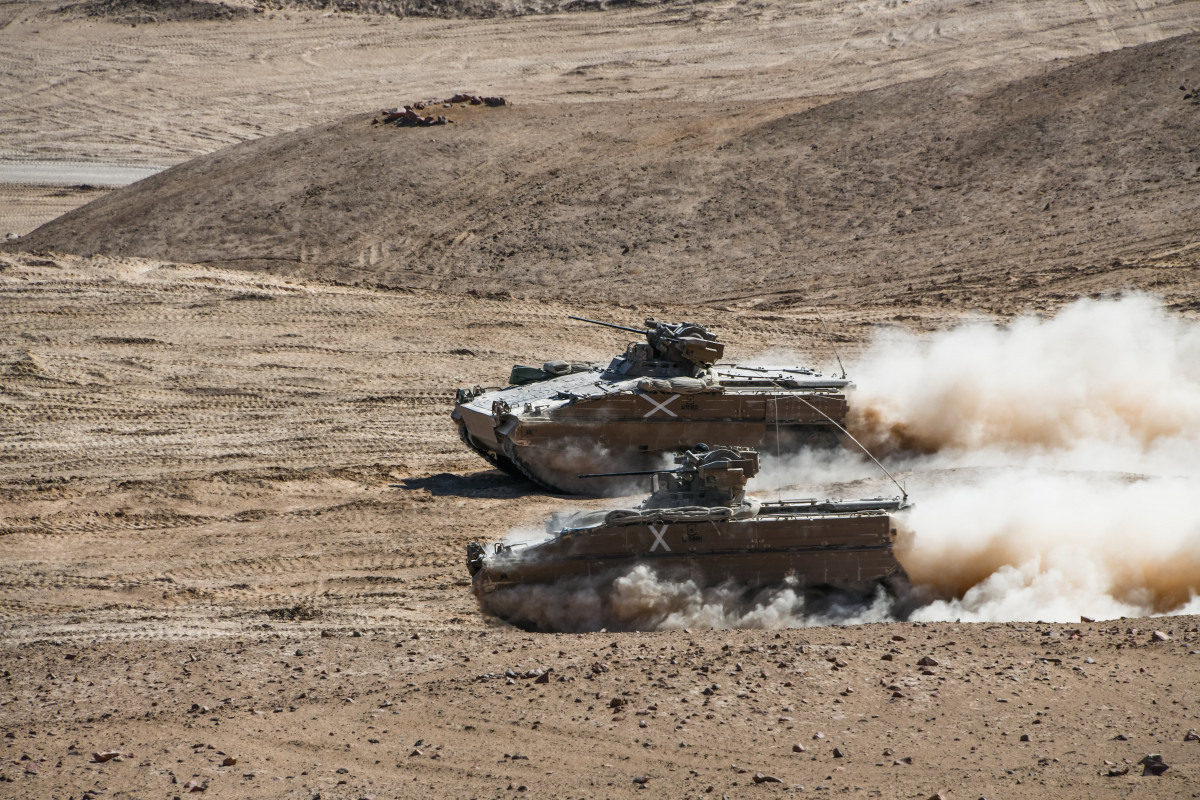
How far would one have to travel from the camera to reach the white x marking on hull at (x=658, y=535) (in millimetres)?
12961

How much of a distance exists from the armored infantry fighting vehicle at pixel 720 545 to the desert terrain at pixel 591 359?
12.3 inches

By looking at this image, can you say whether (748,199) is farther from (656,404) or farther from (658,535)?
(658,535)

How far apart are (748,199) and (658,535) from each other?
20662mm

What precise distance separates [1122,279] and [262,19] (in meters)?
41.8

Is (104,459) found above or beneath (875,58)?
beneath

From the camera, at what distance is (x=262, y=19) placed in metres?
55.3

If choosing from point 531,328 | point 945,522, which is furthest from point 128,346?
point 945,522

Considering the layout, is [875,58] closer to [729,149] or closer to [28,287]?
[729,149]

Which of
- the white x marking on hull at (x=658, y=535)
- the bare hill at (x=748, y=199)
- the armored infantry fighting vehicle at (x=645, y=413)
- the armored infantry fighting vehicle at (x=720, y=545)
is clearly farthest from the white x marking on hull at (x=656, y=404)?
the bare hill at (x=748, y=199)

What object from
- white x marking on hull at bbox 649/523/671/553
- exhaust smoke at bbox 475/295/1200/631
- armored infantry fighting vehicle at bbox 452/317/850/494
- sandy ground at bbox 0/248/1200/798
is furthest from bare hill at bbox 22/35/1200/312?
white x marking on hull at bbox 649/523/671/553

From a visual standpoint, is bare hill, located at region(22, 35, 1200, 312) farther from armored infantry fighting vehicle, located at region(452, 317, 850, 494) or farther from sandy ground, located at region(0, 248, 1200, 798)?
sandy ground, located at region(0, 248, 1200, 798)

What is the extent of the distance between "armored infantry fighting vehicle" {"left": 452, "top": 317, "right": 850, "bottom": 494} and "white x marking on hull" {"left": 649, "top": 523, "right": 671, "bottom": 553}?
4.56 metres

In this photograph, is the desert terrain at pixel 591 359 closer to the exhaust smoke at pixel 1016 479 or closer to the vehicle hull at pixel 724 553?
the exhaust smoke at pixel 1016 479

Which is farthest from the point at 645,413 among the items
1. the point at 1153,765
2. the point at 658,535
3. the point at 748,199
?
the point at 748,199
